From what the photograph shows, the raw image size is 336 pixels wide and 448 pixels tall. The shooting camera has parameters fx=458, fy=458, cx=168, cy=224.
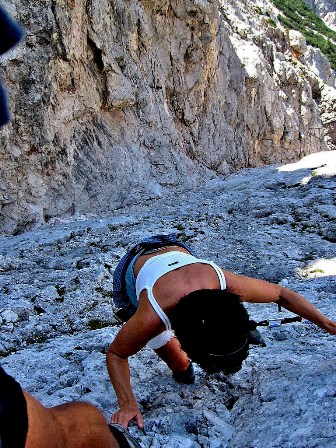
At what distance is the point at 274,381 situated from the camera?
3.38 meters

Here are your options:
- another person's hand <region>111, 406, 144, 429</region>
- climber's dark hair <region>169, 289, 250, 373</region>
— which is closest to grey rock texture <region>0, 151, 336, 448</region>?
another person's hand <region>111, 406, 144, 429</region>

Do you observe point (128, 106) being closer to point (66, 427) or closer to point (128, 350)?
point (128, 350)

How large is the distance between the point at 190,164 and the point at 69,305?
1663cm

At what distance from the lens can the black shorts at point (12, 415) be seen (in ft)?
4.96

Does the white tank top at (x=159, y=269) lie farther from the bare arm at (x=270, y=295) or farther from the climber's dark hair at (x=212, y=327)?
the climber's dark hair at (x=212, y=327)

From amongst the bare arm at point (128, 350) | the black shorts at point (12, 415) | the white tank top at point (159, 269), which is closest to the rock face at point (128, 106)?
the white tank top at point (159, 269)

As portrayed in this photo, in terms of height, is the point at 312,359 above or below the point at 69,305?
above

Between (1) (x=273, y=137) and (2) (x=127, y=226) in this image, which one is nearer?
(2) (x=127, y=226)

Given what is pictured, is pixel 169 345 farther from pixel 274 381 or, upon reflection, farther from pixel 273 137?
pixel 273 137

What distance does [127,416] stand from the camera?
2.94 meters

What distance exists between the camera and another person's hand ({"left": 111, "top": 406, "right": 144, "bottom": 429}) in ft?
9.58

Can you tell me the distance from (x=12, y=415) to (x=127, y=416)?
60.2 inches

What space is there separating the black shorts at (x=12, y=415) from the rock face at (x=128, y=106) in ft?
39.8

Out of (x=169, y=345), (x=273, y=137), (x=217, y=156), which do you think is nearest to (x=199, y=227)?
(x=169, y=345)
